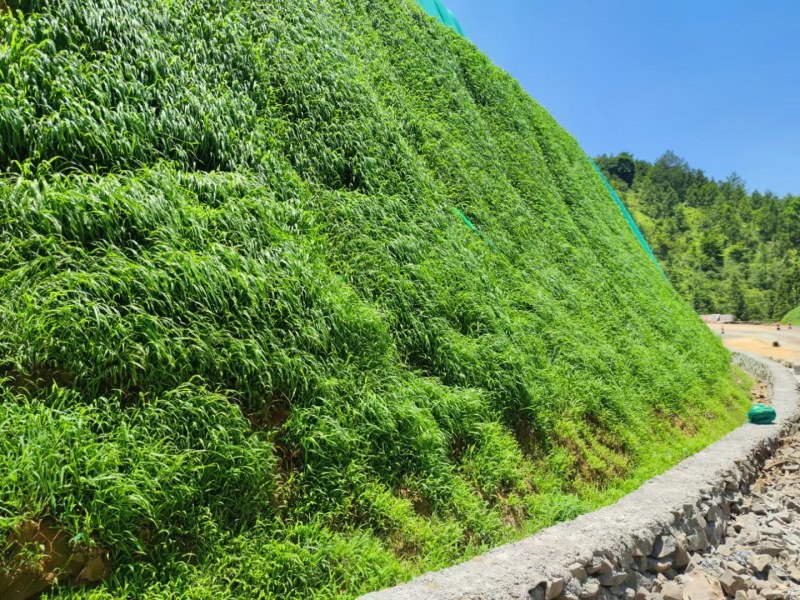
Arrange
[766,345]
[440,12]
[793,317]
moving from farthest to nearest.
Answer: [793,317] → [766,345] → [440,12]

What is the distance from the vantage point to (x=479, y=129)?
11.1 metres

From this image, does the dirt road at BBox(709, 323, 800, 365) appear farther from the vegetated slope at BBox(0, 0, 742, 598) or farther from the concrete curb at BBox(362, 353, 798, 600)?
the vegetated slope at BBox(0, 0, 742, 598)

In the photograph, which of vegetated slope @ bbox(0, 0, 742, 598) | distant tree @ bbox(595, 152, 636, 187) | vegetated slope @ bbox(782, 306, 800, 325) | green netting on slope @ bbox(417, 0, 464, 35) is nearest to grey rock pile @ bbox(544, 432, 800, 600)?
vegetated slope @ bbox(0, 0, 742, 598)

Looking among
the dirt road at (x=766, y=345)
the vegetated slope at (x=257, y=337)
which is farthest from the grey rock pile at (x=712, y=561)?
the dirt road at (x=766, y=345)

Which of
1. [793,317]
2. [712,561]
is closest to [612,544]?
[712,561]

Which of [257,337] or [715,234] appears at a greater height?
[715,234]

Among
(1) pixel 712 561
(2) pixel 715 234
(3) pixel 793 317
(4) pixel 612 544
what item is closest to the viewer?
(4) pixel 612 544

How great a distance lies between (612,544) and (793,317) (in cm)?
5533

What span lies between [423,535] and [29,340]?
283 centimetres

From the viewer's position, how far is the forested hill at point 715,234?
5400cm

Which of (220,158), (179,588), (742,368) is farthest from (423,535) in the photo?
(742,368)

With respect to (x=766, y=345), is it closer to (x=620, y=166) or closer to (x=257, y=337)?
(x=257, y=337)

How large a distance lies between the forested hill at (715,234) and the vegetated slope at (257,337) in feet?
172

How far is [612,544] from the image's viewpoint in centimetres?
391
